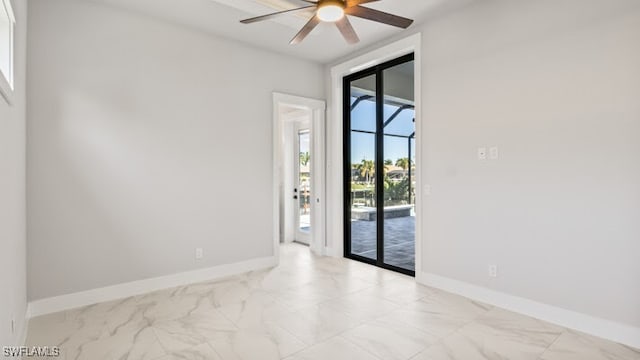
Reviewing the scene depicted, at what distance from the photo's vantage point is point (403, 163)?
448 centimetres

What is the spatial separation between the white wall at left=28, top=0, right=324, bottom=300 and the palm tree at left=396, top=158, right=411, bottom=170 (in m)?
1.77

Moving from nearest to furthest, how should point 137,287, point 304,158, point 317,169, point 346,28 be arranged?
1. point 346,28
2. point 137,287
3. point 317,169
4. point 304,158

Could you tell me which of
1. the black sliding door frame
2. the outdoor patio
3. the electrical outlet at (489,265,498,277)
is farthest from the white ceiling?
the electrical outlet at (489,265,498,277)

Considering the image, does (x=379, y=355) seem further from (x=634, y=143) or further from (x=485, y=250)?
(x=634, y=143)

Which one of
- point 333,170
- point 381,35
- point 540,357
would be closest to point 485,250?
point 540,357

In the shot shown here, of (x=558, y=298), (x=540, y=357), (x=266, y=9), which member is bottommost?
(x=540, y=357)

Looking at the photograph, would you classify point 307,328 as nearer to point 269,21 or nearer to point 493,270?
point 493,270

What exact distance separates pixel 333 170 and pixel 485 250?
249 cm

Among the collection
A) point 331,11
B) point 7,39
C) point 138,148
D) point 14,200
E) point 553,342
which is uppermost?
point 331,11

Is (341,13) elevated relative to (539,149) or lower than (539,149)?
elevated

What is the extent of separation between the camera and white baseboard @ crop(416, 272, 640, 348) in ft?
8.48

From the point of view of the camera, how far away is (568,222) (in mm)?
2850

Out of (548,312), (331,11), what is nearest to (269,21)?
(331,11)

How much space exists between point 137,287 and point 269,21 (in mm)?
3278
